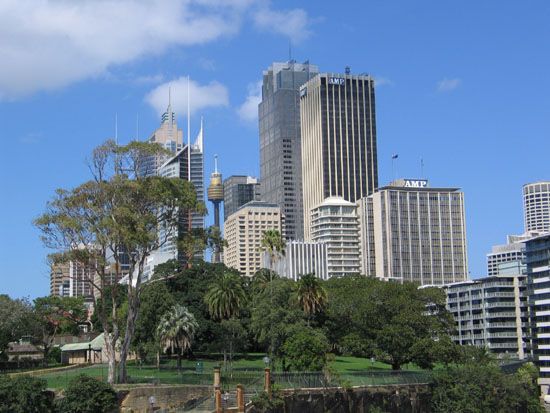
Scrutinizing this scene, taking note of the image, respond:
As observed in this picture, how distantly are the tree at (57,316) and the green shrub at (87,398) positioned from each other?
56.4 meters

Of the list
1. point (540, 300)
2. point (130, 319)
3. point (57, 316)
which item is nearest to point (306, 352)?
point (130, 319)

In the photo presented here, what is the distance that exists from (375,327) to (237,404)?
104 ft

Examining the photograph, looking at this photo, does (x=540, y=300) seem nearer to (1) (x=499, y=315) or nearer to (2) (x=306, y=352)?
(1) (x=499, y=315)

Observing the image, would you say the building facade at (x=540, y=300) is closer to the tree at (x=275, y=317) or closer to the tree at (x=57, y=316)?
the tree at (x=275, y=317)

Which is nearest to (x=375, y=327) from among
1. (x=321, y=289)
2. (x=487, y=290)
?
(x=321, y=289)

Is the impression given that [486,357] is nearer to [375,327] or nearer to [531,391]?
[531,391]

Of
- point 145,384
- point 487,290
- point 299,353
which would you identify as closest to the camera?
point 145,384

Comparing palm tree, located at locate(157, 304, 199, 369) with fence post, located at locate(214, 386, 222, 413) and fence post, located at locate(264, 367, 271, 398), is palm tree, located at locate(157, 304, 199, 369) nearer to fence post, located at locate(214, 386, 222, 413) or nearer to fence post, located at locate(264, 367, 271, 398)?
fence post, located at locate(264, 367, 271, 398)

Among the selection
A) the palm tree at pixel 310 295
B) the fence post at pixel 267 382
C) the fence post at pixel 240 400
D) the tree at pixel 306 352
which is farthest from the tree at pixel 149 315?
the fence post at pixel 240 400

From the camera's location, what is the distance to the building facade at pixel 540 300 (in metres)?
122

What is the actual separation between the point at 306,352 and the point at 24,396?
1122 inches

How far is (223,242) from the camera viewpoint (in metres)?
64.7

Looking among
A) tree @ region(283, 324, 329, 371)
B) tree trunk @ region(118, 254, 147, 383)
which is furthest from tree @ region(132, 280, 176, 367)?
tree trunk @ region(118, 254, 147, 383)

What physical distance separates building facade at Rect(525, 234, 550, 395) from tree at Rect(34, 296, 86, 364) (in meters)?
70.7
